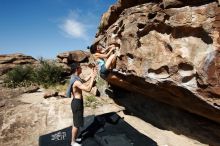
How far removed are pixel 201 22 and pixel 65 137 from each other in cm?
480

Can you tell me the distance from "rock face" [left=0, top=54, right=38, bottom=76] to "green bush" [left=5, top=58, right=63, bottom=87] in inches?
87.8

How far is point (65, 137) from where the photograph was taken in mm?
7352

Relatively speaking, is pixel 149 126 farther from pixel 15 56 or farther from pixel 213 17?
pixel 15 56

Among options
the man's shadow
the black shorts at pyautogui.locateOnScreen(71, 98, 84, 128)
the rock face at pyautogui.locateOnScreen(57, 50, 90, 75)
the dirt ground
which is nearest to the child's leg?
the man's shadow

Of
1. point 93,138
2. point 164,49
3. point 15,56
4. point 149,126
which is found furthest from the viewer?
point 15,56

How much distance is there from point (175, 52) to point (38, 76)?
36.9 feet

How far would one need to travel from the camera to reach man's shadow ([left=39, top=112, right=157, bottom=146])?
21.7ft

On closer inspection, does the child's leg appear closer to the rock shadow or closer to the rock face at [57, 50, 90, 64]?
the rock shadow

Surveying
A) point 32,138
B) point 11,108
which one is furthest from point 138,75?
point 11,108

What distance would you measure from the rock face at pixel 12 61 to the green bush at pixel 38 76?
87.8 inches

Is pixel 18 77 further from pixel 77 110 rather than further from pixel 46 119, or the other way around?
pixel 77 110

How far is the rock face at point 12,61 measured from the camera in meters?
18.0

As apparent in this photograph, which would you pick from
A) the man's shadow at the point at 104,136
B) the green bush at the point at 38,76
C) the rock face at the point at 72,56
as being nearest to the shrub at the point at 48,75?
the green bush at the point at 38,76

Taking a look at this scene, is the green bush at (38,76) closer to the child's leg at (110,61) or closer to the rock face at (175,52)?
the child's leg at (110,61)
